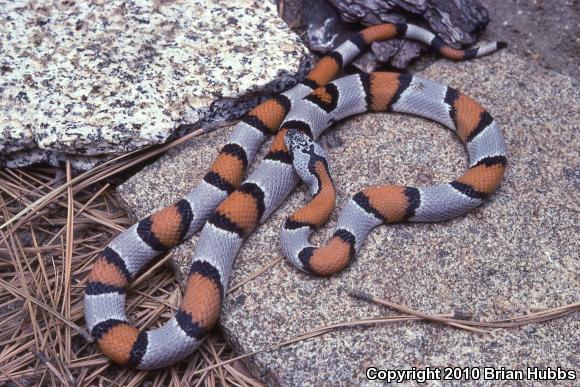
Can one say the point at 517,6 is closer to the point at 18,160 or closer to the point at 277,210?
the point at 277,210

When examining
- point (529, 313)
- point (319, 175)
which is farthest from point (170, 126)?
point (529, 313)

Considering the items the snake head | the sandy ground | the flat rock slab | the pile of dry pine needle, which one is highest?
the sandy ground

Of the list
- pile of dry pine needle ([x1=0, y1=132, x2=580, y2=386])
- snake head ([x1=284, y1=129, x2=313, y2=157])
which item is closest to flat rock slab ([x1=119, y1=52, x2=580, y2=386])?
pile of dry pine needle ([x1=0, y1=132, x2=580, y2=386])

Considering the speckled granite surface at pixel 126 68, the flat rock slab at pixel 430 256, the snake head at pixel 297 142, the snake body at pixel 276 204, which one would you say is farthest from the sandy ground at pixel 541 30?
the snake head at pixel 297 142

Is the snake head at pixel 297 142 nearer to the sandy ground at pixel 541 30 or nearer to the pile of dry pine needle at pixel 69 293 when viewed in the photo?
the pile of dry pine needle at pixel 69 293

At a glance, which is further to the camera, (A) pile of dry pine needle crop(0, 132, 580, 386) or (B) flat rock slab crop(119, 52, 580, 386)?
(A) pile of dry pine needle crop(0, 132, 580, 386)

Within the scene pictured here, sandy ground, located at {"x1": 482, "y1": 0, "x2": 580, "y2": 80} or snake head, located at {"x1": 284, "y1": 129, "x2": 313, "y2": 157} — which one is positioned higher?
sandy ground, located at {"x1": 482, "y1": 0, "x2": 580, "y2": 80}

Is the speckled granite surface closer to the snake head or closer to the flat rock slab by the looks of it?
the flat rock slab
